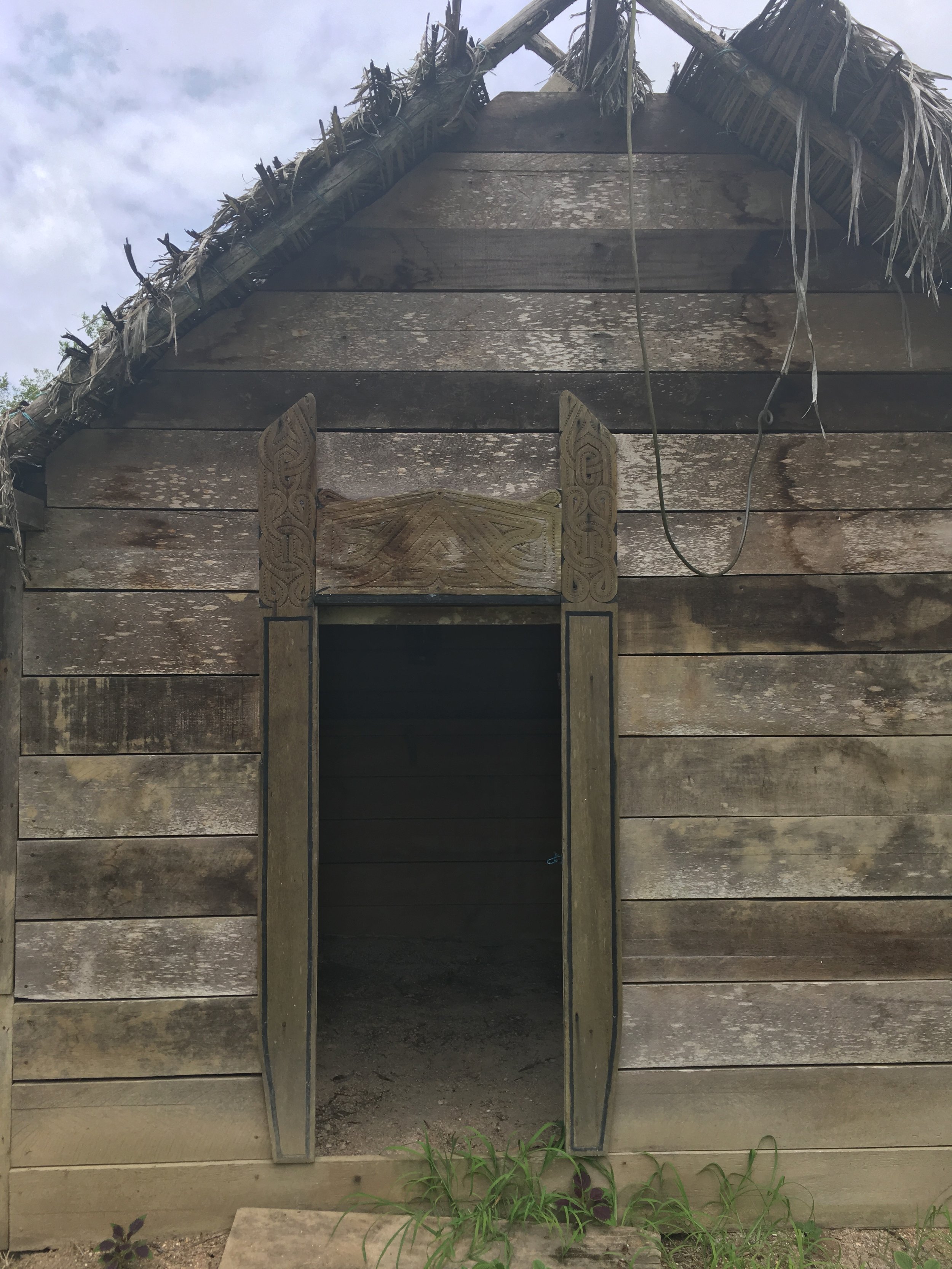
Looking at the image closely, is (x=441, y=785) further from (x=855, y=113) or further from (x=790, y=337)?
(x=855, y=113)

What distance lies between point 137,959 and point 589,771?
153 centimetres

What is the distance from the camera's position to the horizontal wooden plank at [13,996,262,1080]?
2.30 m

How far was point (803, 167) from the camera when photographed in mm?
2434

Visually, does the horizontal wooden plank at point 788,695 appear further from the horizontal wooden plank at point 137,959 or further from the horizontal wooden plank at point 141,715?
the horizontal wooden plank at point 137,959

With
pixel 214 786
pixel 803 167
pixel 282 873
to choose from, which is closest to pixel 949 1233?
pixel 282 873

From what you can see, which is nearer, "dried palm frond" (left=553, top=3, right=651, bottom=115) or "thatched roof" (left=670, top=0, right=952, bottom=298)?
"thatched roof" (left=670, top=0, right=952, bottom=298)

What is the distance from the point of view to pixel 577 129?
8.27 feet

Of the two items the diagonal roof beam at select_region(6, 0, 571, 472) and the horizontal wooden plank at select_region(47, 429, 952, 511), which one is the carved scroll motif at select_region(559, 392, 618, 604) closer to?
the horizontal wooden plank at select_region(47, 429, 952, 511)

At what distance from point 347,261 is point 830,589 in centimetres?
194

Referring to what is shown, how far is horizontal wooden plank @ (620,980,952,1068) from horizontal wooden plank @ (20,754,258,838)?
4.56ft

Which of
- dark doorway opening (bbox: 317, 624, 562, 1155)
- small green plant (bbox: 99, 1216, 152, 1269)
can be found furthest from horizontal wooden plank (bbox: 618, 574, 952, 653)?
small green plant (bbox: 99, 1216, 152, 1269)

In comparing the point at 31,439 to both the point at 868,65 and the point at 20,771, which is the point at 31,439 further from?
the point at 868,65

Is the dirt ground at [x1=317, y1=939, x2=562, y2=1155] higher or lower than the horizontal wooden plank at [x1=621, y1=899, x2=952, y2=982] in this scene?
lower

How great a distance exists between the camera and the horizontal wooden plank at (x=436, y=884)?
194 inches
